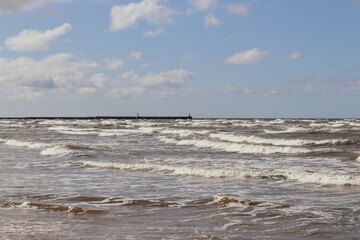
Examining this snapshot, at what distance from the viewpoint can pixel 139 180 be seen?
14969 mm

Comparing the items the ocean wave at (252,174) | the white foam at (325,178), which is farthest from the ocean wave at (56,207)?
the white foam at (325,178)

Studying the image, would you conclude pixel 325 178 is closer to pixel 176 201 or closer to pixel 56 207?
pixel 176 201

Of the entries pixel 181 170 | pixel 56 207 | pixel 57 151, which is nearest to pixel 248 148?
pixel 57 151

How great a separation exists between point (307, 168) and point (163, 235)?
440 inches

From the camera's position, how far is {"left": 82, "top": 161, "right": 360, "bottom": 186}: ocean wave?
13.9m

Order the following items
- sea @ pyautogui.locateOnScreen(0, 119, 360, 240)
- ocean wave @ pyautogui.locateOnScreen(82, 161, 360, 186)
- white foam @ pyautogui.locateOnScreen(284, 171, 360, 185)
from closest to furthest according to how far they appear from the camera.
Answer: sea @ pyautogui.locateOnScreen(0, 119, 360, 240), white foam @ pyautogui.locateOnScreen(284, 171, 360, 185), ocean wave @ pyautogui.locateOnScreen(82, 161, 360, 186)

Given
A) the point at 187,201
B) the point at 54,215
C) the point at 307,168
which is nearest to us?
the point at 54,215

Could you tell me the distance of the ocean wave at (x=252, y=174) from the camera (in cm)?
1394

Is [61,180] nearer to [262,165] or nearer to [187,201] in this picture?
[187,201]

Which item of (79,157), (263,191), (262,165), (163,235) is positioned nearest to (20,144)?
(79,157)

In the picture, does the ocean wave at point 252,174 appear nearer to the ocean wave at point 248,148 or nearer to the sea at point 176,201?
the sea at point 176,201

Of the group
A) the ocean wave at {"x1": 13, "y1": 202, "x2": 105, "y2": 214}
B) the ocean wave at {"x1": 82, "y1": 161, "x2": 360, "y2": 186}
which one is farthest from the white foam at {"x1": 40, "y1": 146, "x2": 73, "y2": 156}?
the ocean wave at {"x1": 13, "y1": 202, "x2": 105, "y2": 214}

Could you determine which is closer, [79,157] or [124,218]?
[124,218]

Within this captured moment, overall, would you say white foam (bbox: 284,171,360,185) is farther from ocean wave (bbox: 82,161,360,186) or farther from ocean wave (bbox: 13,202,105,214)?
ocean wave (bbox: 13,202,105,214)
